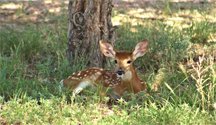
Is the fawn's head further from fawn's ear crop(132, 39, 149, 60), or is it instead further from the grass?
the grass

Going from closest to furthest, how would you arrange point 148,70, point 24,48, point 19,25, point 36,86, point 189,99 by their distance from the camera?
point 189,99, point 36,86, point 148,70, point 24,48, point 19,25

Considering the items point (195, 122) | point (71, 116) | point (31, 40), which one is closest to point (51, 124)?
point (71, 116)

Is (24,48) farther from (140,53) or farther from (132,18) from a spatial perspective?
(132,18)

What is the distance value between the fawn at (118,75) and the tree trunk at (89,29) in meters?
0.60

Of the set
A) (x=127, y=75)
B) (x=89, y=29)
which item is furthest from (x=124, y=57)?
(x=89, y=29)

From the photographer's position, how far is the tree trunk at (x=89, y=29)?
4785mm

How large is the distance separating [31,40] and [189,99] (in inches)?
138

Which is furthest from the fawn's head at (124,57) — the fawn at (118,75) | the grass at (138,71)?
the grass at (138,71)

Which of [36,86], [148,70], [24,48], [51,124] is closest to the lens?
[51,124]

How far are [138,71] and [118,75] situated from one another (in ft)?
4.08

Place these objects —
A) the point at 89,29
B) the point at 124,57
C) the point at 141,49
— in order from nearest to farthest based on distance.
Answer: the point at 124,57 → the point at 141,49 → the point at 89,29

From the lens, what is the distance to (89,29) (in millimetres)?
4840

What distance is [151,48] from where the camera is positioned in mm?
5508

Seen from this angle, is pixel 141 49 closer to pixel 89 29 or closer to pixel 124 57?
pixel 124 57
